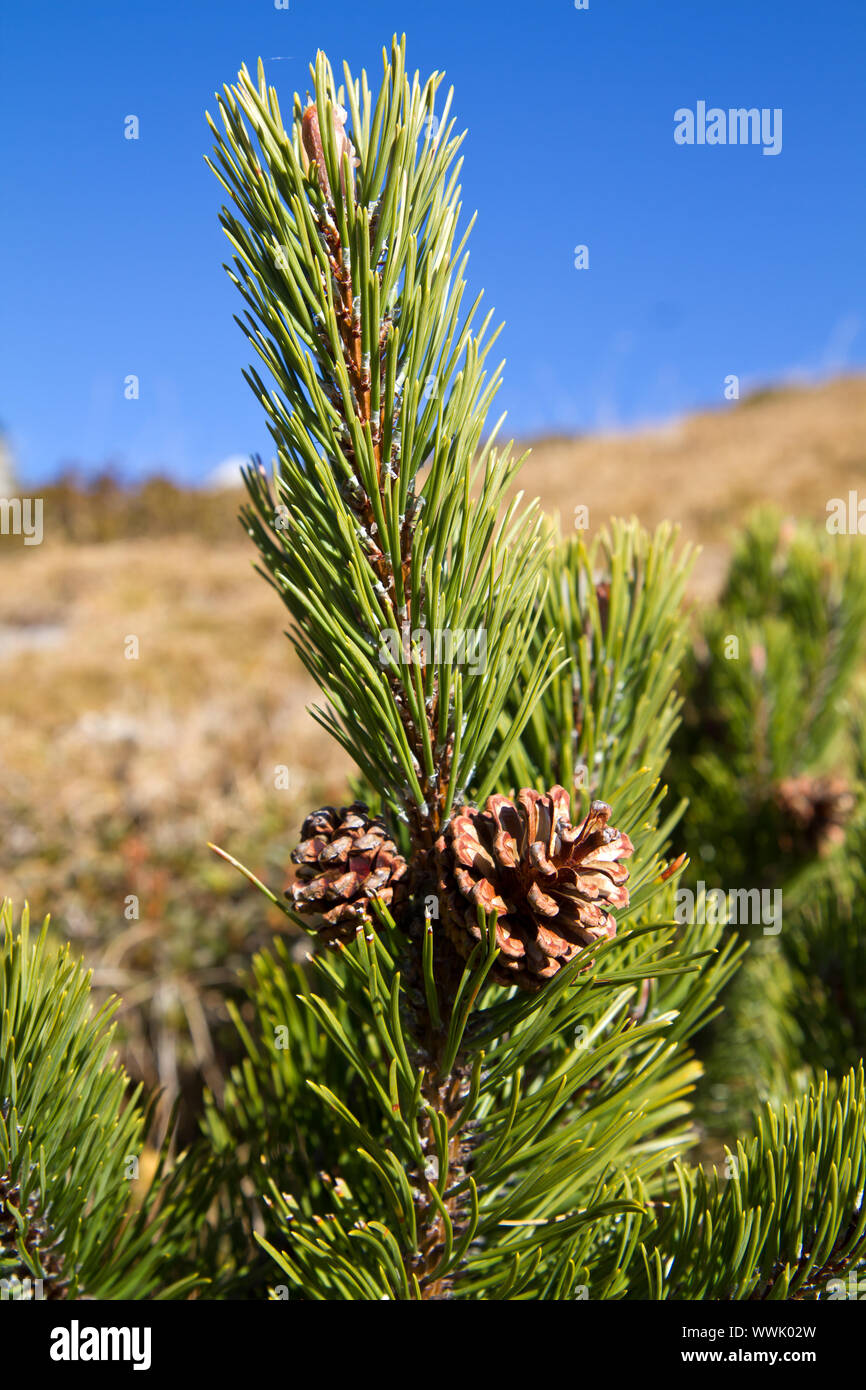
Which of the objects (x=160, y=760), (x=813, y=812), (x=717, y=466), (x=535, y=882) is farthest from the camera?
(x=717, y=466)

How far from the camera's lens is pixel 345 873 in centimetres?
62

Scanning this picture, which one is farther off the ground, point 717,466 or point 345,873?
point 717,466

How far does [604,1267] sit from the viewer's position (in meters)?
0.74

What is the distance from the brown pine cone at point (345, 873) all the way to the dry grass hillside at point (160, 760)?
1.23 ft

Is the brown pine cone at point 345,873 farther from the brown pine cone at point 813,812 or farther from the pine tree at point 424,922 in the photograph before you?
the brown pine cone at point 813,812

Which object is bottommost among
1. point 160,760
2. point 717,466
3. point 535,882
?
point 160,760

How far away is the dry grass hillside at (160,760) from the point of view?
9.36 feet

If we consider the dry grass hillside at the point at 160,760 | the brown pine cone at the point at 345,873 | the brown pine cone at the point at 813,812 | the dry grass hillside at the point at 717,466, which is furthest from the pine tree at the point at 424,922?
the dry grass hillside at the point at 717,466

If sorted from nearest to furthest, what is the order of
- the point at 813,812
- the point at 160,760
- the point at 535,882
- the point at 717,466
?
the point at 535,882, the point at 813,812, the point at 160,760, the point at 717,466

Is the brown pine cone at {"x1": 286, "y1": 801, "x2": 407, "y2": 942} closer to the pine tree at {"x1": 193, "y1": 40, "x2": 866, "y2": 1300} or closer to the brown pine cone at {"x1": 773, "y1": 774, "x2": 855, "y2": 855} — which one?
the pine tree at {"x1": 193, "y1": 40, "x2": 866, "y2": 1300}

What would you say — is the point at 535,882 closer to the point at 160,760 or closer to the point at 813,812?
the point at 813,812

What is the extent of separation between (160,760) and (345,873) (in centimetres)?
333

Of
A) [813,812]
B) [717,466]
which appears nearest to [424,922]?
[813,812]
